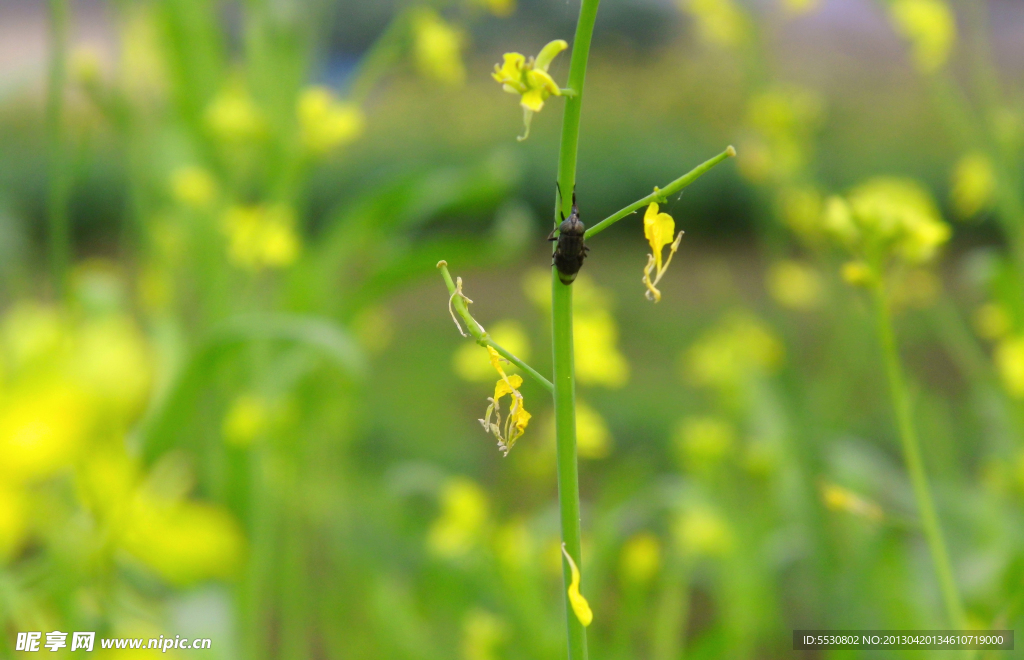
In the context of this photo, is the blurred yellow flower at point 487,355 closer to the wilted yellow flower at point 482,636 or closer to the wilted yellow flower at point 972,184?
the wilted yellow flower at point 482,636

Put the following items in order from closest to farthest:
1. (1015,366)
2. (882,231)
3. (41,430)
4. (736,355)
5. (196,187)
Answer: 1. (41,430)
2. (882,231)
3. (1015,366)
4. (196,187)
5. (736,355)

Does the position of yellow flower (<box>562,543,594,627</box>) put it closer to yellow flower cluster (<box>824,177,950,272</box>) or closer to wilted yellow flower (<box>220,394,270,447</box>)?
yellow flower cluster (<box>824,177,950,272</box>)

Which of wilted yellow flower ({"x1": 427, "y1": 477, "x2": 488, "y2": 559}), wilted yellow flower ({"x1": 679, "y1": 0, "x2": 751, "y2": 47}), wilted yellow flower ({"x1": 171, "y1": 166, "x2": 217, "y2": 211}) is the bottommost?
wilted yellow flower ({"x1": 427, "y1": 477, "x2": 488, "y2": 559})

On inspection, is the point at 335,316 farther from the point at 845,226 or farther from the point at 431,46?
the point at 845,226

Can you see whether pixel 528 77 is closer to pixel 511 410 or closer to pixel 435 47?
pixel 511 410

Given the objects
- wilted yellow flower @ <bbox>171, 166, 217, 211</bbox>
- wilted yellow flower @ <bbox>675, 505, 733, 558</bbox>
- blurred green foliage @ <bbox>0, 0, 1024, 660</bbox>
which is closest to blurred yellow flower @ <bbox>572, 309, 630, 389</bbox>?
blurred green foliage @ <bbox>0, 0, 1024, 660</bbox>

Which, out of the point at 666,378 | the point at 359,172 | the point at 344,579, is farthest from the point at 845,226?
the point at 359,172

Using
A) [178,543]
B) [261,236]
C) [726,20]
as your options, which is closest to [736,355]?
[726,20]
